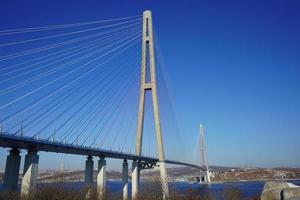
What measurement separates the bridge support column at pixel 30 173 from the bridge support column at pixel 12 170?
57cm

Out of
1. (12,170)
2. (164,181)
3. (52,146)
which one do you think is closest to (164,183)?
(164,181)

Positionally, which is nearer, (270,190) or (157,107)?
(270,190)

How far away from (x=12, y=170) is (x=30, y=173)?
1.30m

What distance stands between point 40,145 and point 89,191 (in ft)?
25.2

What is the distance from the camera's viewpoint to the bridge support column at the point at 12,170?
2630 cm

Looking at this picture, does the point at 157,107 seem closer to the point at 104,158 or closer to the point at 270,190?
the point at 104,158

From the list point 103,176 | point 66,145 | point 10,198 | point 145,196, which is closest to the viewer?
point 10,198

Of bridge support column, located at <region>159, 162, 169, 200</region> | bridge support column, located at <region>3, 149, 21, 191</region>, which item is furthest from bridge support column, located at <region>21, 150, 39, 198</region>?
bridge support column, located at <region>159, 162, 169, 200</region>

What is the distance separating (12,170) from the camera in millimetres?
A: 26594

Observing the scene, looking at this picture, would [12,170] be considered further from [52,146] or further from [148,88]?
[148,88]

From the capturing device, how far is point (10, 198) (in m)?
23.9

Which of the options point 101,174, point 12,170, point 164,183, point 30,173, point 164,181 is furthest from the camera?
point 164,181

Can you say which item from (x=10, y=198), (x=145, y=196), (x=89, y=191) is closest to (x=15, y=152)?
(x=10, y=198)

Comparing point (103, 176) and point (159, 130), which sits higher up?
point (159, 130)
